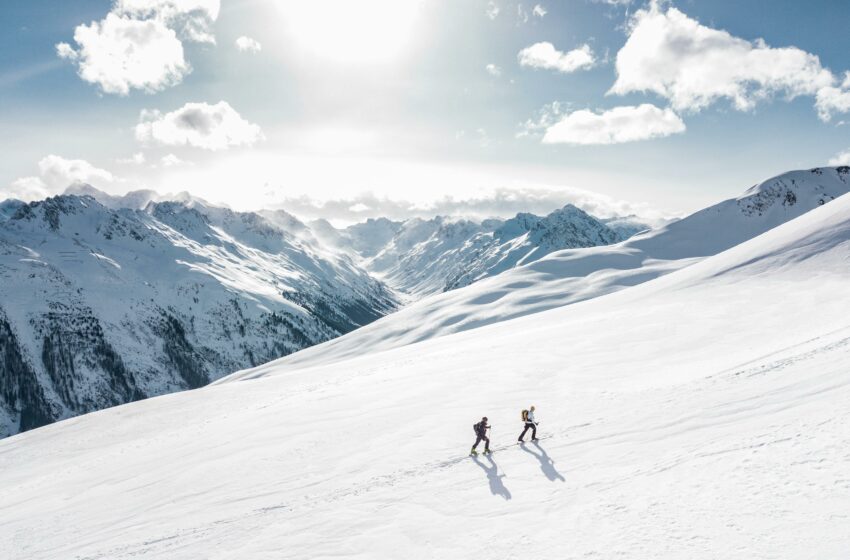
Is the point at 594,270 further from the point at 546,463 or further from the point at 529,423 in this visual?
the point at 546,463

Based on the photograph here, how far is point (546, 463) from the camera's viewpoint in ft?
54.3

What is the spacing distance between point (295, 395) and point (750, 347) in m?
30.5

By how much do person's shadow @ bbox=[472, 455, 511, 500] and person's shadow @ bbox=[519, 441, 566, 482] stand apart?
1449mm

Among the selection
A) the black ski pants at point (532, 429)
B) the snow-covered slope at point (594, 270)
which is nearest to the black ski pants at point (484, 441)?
the black ski pants at point (532, 429)

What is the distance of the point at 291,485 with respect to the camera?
1842 cm

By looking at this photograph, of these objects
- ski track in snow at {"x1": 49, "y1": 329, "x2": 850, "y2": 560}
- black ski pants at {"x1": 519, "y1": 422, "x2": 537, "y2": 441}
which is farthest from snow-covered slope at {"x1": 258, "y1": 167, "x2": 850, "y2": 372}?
ski track in snow at {"x1": 49, "y1": 329, "x2": 850, "y2": 560}

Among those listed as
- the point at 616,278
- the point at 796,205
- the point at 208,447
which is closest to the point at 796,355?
the point at 208,447

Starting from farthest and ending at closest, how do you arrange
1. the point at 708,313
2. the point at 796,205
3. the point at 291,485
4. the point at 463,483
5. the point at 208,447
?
1. the point at 796,205
2. the point at 708,313
3. the point at 208,447
4. the point at 291,485
5. the point at 463,483

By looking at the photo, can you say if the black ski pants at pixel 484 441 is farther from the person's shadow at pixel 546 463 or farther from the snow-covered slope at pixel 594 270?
the snow-covered slope at pixel 594 270

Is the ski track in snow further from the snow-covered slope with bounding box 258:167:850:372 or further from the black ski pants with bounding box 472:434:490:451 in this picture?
the snow-covered slope with bounding box 258:167:850:372

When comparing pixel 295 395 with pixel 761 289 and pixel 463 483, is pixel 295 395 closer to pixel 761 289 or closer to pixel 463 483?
pixel 463 483

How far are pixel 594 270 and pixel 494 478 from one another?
115 meters

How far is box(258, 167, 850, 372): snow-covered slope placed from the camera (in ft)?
309

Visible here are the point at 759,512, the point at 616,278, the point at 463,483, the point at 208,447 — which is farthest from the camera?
the point at 616,278
